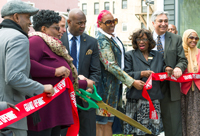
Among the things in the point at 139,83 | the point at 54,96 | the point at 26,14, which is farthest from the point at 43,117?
the point at 139,83

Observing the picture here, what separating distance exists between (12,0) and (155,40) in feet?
10.9

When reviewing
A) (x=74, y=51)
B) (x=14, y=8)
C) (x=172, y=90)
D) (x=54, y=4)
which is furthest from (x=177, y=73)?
(x=54, y=4)

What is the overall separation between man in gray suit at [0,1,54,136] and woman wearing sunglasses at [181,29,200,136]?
3.48 metres

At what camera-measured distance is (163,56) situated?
5.74m

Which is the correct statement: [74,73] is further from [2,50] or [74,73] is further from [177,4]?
[177,4]

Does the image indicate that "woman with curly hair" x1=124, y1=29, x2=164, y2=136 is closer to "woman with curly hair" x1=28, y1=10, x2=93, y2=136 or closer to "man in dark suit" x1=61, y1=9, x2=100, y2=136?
"man in dark suit" x1=61, y1=9, x2=100, y2=136

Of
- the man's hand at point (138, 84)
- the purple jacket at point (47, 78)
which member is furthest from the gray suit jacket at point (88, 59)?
the purple jacket at point (47, 78)

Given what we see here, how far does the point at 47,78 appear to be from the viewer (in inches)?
141

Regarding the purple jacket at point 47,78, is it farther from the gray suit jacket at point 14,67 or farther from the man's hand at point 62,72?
the gray suit jacket at point 14,67

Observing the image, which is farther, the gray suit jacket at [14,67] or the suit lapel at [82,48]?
the suit lapel at [82,48]

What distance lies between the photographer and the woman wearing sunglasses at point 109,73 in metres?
5.16

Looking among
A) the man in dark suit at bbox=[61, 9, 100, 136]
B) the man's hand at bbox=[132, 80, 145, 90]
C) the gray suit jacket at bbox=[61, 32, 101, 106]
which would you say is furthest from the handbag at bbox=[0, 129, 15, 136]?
the man's hand at bbox=[132, 80, 145, 90]

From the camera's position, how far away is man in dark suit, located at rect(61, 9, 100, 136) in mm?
4781

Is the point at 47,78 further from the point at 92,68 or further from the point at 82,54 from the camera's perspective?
the point at 92,68
